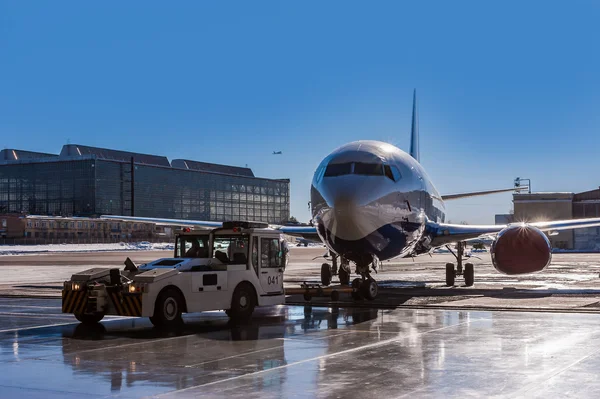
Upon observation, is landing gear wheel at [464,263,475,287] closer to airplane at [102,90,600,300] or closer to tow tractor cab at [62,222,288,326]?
airplane at [102,90,600,300]

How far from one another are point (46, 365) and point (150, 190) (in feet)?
523

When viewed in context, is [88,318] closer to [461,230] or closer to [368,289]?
[368,289]

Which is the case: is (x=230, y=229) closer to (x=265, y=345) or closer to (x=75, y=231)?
(x=265, y=345)

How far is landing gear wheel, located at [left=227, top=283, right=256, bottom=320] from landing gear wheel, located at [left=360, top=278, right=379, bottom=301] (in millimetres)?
4805

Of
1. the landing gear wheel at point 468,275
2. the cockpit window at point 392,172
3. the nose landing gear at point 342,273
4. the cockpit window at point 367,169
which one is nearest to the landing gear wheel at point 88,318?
the cockpit window at point 367,169

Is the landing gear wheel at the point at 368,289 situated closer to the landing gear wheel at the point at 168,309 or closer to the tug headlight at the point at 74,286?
the landing gear wheel at the point at 168,309

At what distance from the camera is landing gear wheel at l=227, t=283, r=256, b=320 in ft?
54.6

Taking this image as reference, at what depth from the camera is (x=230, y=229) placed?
17.5 m

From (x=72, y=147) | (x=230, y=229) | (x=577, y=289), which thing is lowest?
(x=577, y=289)

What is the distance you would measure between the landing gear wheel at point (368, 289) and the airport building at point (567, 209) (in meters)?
82.6

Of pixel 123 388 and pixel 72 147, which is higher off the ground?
pixel 72 147

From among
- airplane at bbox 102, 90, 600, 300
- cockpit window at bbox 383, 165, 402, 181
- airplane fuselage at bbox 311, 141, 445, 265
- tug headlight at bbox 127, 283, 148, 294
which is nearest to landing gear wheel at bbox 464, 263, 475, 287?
airplane at bbox 102, 90, 600, 300

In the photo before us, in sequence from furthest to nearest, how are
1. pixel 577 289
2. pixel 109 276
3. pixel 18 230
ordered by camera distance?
pixel 18 230 < pixel 577 289 < pixel 109 276

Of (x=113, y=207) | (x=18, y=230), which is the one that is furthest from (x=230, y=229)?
(x=113, y=207)
